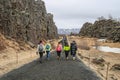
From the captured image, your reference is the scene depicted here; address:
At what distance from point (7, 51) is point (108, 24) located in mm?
146581

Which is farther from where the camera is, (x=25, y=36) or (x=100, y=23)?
(x=100, y=23)

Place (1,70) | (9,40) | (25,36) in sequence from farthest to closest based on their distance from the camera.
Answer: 1. (25,36)
2. (9,40)
3. (1,70)

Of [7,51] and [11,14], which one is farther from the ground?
[11,14]

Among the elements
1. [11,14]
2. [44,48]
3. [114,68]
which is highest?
[11,14]

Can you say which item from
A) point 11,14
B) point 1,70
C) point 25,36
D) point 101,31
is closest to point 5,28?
point 11,14

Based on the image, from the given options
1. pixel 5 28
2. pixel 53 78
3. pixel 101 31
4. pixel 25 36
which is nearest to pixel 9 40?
pixel 5 28

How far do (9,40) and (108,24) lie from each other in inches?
5454

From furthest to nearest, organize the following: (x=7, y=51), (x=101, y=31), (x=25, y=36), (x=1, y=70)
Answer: (x=101, y=31) < (x=25, y=36) < (x=7, y=51) < (x=1, y=70)

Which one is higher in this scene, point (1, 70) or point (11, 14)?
point (11, 14)

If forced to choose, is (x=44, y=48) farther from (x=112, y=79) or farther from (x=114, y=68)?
(x=114, y=68)

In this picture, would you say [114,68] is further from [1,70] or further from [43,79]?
[43,79]

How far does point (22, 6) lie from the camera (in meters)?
59.7

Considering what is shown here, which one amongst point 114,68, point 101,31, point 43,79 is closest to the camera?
point 43,79

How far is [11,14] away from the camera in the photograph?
51.8 m
